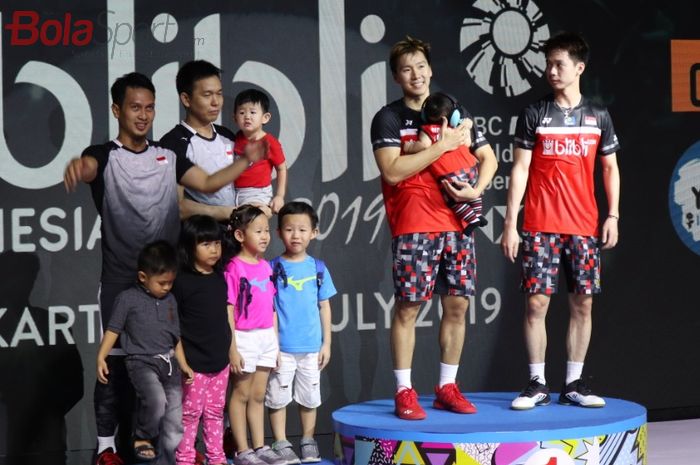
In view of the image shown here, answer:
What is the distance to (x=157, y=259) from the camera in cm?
462

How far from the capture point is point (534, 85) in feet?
22.1

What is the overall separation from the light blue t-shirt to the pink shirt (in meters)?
0.11

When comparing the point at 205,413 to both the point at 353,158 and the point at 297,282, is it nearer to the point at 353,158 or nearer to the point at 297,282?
the point at 297,282

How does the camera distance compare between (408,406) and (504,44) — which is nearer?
(408,406)

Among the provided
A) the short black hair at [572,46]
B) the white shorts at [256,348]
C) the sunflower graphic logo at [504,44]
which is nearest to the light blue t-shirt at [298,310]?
the white shorts at [256,348]

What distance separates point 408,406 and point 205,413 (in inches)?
34.0

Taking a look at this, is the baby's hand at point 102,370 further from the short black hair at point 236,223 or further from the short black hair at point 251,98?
the short black hair at point 251,98

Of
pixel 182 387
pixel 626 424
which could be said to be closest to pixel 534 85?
pixel 626 424

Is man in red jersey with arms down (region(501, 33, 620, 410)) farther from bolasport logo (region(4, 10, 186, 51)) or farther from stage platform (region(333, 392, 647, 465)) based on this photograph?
bolasport logo (region(4, 10, 186, 51))

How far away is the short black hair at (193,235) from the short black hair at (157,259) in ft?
0.35

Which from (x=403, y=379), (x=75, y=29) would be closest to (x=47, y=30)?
(x=75, y=29)

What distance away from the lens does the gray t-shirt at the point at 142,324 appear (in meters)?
4.64

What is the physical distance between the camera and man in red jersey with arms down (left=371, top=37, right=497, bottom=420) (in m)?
4.70

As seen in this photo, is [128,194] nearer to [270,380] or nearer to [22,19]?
[270,380]
